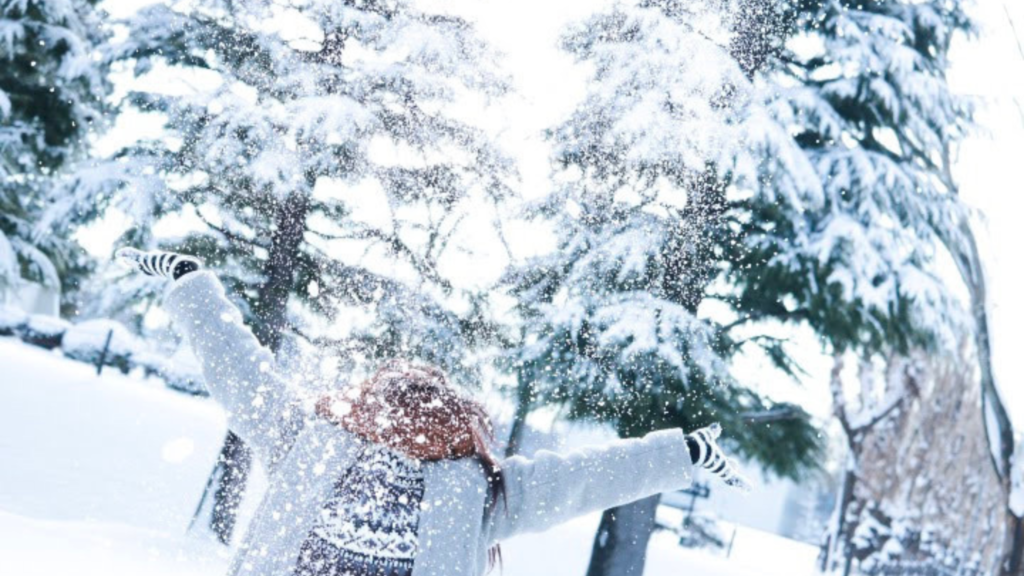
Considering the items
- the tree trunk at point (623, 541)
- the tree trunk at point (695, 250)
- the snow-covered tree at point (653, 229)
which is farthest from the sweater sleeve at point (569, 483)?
the tree trunk at point (623, 541)

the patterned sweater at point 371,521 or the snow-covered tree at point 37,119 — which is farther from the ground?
the snow-covered tree at point 37,119

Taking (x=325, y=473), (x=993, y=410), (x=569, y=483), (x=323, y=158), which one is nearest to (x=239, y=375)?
(x=325, y=473)

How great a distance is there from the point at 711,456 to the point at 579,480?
0.51 m

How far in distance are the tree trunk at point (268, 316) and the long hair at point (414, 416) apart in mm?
5513

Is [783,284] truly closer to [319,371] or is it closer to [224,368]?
[319,371]

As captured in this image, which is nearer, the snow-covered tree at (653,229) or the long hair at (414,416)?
the long hair at (414,416)

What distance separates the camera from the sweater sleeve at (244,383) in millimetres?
2248

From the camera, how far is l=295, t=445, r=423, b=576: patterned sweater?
2.13 metres

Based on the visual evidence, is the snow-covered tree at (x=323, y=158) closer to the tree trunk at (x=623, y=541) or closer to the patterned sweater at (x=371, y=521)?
the tree trunk at (x=623, y=541)

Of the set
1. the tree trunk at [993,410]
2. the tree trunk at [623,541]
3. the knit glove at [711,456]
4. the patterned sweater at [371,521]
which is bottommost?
the tree trunk at [623,541]

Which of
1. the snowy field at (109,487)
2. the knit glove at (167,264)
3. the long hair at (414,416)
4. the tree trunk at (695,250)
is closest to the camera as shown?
the long hair at (414,416)

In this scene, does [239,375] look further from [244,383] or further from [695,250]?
[695,250]

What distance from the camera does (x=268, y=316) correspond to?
763 cm

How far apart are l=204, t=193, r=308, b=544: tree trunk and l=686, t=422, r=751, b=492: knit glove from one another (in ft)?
18.3
